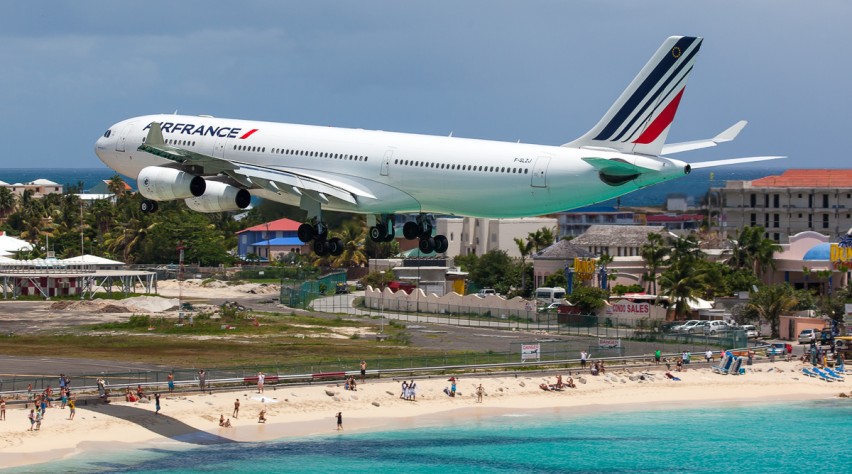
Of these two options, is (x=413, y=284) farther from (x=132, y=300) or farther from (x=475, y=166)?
(x=475, y=166)

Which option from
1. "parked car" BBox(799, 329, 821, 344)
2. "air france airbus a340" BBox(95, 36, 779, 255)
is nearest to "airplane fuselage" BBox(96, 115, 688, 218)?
"air france airbus a340" BBox(95, 36, 779, 255)

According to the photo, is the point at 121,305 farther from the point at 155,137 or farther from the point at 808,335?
the point at 155,137

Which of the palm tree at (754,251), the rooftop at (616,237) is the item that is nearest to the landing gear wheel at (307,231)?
the palm tree at (754,251)

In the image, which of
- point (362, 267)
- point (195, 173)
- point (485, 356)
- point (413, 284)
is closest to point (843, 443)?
point (485, 356)

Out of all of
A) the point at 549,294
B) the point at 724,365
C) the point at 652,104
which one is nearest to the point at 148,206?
the point at 652,104

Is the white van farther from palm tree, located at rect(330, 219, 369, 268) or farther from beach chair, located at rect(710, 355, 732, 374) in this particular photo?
beach chair, located at rect(710, 355, 732, 374)
